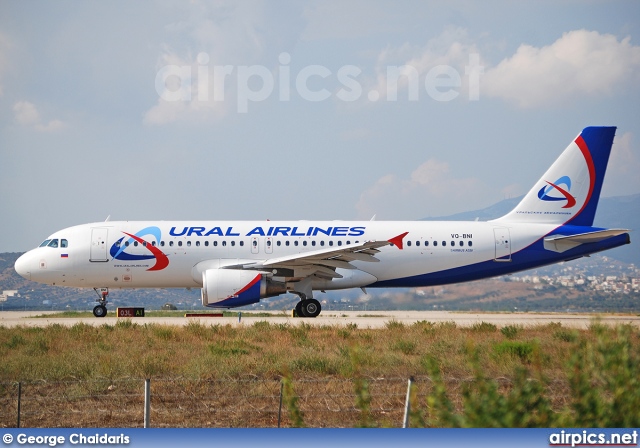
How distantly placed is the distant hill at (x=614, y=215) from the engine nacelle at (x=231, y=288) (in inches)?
1597

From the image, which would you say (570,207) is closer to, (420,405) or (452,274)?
(452,274)

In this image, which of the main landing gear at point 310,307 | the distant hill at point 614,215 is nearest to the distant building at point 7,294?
the distant hill at point 614,215

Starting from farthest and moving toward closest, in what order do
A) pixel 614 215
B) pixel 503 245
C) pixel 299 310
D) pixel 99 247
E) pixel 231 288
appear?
pixel 614 215 → pixel 503 245 → pixel 99 247 → pixel 299 310 → pixel 231 288

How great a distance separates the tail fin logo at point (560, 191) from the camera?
105ft

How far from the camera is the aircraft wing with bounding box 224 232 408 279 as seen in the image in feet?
91.8

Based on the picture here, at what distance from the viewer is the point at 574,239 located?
100 feet

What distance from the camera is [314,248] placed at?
1199 inches

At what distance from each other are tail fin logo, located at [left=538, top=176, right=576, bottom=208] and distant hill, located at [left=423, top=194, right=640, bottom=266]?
3084cm

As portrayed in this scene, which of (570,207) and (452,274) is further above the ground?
(570,207)

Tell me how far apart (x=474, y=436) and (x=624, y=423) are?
5.74 ft

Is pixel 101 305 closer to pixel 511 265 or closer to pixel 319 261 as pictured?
pixel 319 261

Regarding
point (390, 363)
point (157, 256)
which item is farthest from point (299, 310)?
point (390, 363)

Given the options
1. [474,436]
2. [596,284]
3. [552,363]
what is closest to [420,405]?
[552,363]

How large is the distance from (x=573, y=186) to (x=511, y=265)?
4.31 metres
